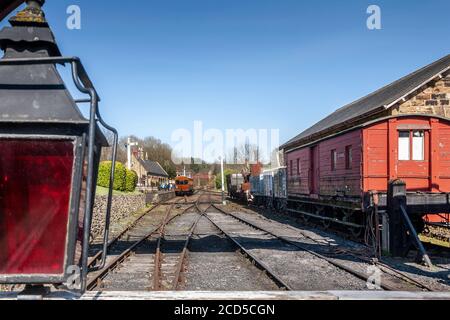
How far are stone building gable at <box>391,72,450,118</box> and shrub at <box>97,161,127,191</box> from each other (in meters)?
17.6

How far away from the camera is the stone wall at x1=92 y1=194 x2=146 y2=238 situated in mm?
16453

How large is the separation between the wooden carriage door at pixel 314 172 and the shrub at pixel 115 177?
12.9m

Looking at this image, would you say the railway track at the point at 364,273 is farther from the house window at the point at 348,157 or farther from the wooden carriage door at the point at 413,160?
the wooden carriage door at the point at 413,160

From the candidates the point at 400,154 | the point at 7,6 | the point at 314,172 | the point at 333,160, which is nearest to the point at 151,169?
the point at 314,172

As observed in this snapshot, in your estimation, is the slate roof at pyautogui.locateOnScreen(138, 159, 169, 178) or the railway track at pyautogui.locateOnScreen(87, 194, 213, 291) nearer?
the railway track at pyautogui.locateOnScreen(87, 194, 213, 291)

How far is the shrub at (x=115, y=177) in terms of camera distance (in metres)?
27.4

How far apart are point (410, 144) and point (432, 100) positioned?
3336 millimetres

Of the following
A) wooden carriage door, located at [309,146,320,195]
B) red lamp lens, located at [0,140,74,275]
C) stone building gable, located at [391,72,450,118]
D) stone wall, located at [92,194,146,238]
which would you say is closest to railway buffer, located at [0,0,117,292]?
red lamp lens, located at [0,140,74,275]

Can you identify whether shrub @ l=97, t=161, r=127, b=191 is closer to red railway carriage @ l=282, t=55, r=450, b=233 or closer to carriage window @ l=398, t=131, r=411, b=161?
red railway carriage @ l=282, t=55, r=450, b=233

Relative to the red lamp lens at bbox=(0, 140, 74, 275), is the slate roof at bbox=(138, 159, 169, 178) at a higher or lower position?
higher

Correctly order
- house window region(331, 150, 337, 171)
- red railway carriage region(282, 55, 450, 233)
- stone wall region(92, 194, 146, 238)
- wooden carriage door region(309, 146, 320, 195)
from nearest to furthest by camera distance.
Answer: red railway carriage region(282, 55, 450, 233), house window region(331, 150, 337, 171), stone wall region(92, 194, 146, 238), wooden carriage door region(309, 146, 320, 195)

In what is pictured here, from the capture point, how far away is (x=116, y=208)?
21.5 meters
